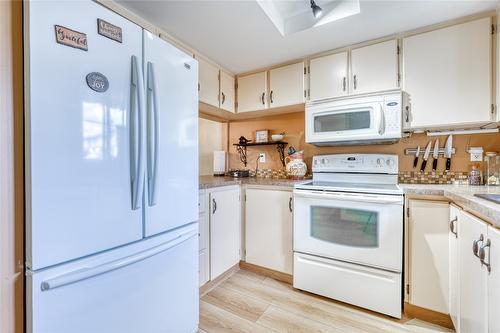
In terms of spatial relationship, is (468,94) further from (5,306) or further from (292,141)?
(5,306)

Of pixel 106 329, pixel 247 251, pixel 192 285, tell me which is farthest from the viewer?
pixel 247 251

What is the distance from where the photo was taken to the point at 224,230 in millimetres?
2094

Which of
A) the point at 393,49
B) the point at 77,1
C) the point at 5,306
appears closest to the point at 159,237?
the point at 5,306

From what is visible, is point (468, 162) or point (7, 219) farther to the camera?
point (468, 162)

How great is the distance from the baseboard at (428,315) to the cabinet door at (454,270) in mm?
89

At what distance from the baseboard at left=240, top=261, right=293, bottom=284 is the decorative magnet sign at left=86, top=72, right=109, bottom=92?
6.44 feet

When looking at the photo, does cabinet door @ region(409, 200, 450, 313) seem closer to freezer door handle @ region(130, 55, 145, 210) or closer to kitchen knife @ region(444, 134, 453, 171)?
kitchen knife @ region(444, 134, 453, 171)

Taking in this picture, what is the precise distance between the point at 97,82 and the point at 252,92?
1.78 meters

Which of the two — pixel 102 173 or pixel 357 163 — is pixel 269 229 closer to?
pixel 357 163

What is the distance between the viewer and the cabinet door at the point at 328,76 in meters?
2.05

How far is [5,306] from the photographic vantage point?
31.1 inches

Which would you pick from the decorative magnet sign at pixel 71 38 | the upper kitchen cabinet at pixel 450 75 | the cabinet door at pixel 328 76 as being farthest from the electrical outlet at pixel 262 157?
the decorative magnet sign at pixel 71 38

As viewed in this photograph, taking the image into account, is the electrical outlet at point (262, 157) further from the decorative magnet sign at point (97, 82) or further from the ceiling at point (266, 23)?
the decorative magnet sign at point (97, 82)

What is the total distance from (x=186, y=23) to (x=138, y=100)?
100cm
